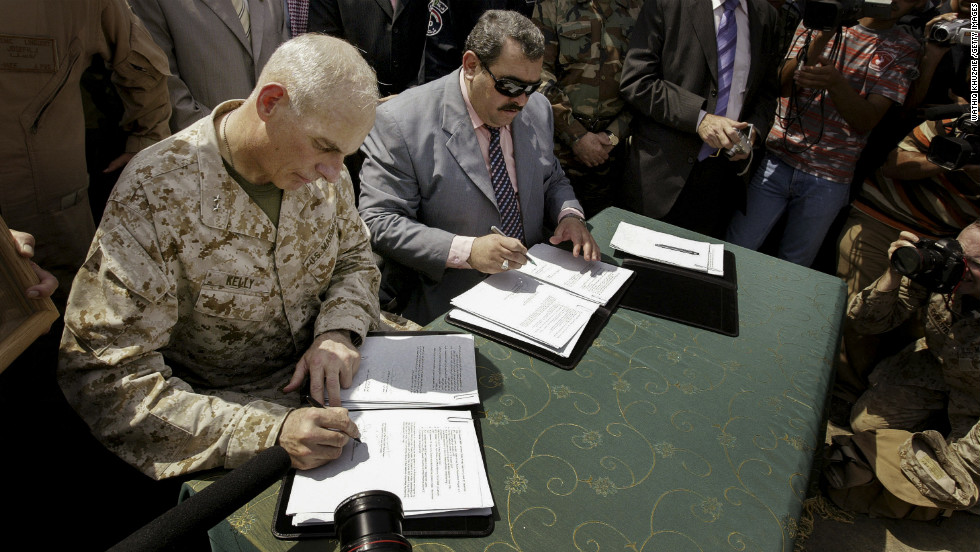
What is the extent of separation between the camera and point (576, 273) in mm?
2146

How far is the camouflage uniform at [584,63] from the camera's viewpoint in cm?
322

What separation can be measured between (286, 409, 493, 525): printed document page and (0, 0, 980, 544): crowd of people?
0.07m

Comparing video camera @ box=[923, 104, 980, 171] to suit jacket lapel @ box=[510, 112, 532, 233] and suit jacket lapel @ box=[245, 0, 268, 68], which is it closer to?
suit jacket lapel @ box=[510, 112, 532, 233]

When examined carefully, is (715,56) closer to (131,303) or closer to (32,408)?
(131,303)

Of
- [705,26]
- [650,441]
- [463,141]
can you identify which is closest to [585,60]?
A: [705,26]

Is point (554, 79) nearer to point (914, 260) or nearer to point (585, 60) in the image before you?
point (585, 60)

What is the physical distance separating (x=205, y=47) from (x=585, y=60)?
1.97m

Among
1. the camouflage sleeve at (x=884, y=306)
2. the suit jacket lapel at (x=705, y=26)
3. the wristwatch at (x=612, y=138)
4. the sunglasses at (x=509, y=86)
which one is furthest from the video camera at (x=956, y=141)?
the sunglasses at (x=509, y=86)

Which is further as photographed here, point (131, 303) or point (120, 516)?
point (120, 516)

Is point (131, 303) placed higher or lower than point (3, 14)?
lower

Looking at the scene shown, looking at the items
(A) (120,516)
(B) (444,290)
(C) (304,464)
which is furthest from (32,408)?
(B) (444,290)

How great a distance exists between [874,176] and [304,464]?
3549mm

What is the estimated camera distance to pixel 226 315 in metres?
1.51

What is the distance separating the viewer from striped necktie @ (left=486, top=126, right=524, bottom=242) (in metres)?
2.47
